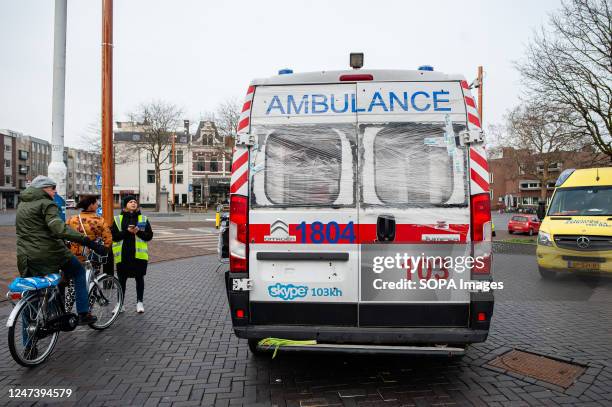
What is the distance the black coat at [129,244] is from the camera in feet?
19.0

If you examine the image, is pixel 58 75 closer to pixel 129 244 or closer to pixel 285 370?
pixel 129 244

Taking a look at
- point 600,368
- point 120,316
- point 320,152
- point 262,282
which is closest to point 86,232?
point 120,316

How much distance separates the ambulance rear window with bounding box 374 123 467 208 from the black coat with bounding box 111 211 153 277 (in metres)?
3.86

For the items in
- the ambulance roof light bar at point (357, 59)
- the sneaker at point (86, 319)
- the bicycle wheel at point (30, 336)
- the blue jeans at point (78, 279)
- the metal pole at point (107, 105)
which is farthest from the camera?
the metal pole at point (107, 105)

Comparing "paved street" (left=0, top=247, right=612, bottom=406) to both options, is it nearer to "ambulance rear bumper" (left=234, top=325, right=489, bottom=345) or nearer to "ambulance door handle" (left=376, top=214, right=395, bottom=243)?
"ambulance rear bumper" (left=234, top=325, right=489, bottom=345)

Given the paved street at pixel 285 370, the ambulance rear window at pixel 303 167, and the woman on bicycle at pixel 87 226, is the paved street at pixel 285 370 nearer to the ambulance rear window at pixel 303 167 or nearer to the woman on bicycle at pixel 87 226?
the woman on bicycle at pixel 87 226

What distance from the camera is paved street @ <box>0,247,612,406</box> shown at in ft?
11.3

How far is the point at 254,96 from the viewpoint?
3.59m

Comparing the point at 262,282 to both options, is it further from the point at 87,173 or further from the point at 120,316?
the point at 87,173

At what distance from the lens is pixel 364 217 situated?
3.41 meters

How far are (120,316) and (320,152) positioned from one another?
14.1ft

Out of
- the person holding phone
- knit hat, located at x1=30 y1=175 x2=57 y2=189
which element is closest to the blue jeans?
knit hat, located at x1=30 y1=175 x2=57 y2=189

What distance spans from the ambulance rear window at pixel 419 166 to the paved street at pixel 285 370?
1.65m

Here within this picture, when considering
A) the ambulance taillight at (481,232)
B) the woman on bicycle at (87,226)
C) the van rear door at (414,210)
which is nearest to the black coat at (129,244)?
the woman on bicycle at (87,226)
